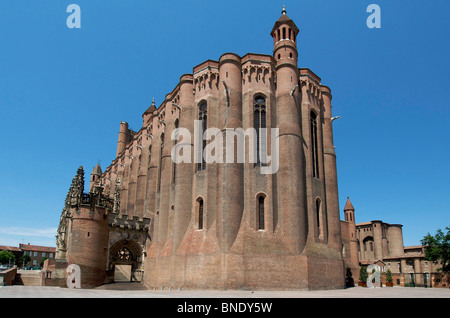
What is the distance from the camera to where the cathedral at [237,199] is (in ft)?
83.4

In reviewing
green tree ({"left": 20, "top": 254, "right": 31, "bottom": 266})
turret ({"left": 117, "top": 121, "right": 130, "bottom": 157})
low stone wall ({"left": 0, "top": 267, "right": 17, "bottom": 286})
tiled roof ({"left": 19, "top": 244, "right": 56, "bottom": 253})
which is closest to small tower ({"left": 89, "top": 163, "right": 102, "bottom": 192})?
turret ({"left": 117, "top": 121, "right": 130, "bottom": 157})

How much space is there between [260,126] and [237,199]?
6.62m

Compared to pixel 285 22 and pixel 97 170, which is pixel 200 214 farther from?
pixel 97 170

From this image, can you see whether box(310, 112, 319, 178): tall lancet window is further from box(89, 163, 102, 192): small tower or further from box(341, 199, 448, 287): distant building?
box(89, 163, 102, 192): small tower

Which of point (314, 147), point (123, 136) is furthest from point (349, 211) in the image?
point (123, 136)

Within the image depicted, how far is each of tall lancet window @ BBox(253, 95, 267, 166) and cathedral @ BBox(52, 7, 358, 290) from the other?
86 millimetres

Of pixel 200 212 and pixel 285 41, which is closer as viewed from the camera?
pixel 200 212

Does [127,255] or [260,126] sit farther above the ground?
[260,126]

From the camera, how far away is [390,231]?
241 feet

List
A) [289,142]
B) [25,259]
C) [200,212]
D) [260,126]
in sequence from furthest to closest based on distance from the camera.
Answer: [25,259]
[260,126]
[200,212]
[289,142]

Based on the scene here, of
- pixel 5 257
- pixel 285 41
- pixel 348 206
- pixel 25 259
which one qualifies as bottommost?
pixel 25 259

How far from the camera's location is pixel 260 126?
1147 inches
